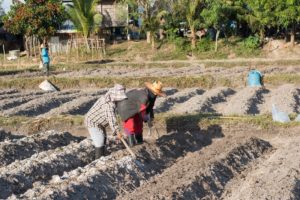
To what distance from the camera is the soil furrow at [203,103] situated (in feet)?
38.5

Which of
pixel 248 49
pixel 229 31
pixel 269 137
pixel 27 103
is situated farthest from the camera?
pixel 229 31

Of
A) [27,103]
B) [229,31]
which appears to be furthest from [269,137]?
[229,31]

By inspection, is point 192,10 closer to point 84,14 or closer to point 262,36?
point 262,36

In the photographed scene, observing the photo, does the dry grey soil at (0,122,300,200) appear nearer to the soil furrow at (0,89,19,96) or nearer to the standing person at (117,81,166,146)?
the standing person at (117,81,166,146)

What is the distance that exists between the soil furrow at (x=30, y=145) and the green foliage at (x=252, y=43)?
20.1 metres

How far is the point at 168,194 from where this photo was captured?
17.8ft

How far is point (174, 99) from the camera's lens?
13.4 m

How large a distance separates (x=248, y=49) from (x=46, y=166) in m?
22.1

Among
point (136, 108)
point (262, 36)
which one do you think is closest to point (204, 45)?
point (262, 36)

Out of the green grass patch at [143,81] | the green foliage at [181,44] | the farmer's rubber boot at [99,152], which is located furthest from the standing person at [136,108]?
the green foliage at [181,44]

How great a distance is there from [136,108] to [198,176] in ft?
5.24

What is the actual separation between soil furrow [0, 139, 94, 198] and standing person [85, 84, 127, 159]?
35cm

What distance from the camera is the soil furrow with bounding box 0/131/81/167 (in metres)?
7.48

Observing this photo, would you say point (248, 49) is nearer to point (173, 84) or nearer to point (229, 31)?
point (229, 31)
